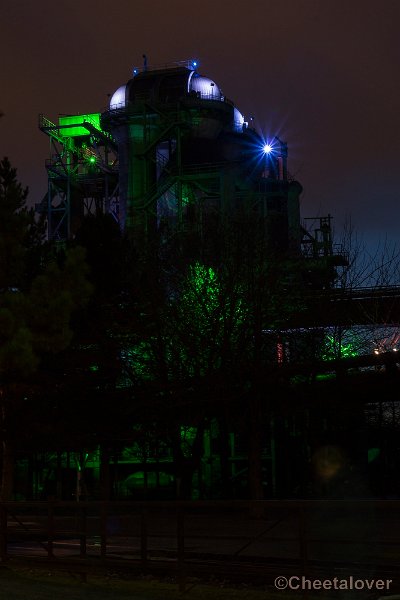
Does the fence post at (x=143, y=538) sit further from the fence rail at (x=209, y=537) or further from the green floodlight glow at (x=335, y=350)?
the green floodlight glow at (x=335, y=350)

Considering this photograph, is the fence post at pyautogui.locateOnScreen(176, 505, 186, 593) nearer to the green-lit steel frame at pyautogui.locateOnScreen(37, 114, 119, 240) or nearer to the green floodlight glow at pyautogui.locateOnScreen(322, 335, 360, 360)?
the green floodlight glow at pyautogui.locateOnScreen(322, 335, 360, 360)

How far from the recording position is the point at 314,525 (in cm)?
1105

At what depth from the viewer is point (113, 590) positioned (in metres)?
12.4

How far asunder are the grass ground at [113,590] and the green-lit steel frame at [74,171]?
178 feet

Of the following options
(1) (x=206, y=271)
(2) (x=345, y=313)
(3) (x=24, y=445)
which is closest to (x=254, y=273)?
(1) (x=206, y=271)

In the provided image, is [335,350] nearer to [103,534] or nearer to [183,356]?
[183,356]

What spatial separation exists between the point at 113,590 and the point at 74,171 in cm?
5816

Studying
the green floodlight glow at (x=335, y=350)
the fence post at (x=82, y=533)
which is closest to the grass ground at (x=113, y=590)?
the fence post at (x=82, y=533)

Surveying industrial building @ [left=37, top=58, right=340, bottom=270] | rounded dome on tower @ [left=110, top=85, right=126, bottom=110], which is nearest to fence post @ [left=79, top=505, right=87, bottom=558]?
industrial building @ [left=37, top=58, right=340, bottom=270]

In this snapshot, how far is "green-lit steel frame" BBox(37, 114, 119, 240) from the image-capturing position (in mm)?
67000

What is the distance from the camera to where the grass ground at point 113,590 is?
11.5m

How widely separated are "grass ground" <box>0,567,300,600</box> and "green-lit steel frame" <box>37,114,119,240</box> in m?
54.3

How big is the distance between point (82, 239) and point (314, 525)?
22388mm

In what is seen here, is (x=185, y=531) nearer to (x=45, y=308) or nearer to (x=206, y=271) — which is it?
(x=45, y=308)
